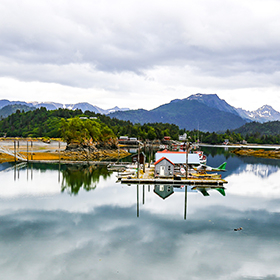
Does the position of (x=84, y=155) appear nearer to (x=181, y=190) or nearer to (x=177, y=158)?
(x=177, y=158)

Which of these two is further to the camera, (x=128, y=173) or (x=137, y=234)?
(x=128, y=173)

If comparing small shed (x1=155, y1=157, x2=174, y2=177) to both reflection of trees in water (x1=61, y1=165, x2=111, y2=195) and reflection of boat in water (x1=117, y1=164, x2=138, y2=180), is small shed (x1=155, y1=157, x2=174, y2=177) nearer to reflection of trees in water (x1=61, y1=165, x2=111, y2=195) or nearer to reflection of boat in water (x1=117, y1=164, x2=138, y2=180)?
reflection of boat in water (x1=117, y1=164, x2=138, y2=180)

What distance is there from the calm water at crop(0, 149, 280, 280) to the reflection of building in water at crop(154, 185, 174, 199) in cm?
18

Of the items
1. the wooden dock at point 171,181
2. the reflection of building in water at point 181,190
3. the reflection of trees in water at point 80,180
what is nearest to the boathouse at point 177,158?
the wooden dock at point 171,181

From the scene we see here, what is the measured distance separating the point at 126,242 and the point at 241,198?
24.7m

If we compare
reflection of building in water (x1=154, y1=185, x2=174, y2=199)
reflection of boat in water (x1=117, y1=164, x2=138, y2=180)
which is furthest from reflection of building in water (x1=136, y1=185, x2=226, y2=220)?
reflection of boat in water (x1=117, y1=164, x2=138, y2=180)

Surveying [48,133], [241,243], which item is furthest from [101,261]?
[48,133]

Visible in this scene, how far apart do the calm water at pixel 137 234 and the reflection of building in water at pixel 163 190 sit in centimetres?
18

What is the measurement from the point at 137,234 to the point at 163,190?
1880cm

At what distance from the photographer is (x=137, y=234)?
24719mm

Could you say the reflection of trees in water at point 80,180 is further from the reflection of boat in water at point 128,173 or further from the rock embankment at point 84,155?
the rock embankment at point 84,155

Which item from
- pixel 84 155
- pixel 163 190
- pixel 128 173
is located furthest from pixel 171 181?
pixel 84 155

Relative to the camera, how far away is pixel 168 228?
86.8ft

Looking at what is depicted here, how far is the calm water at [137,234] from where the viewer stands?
61.6 ft
